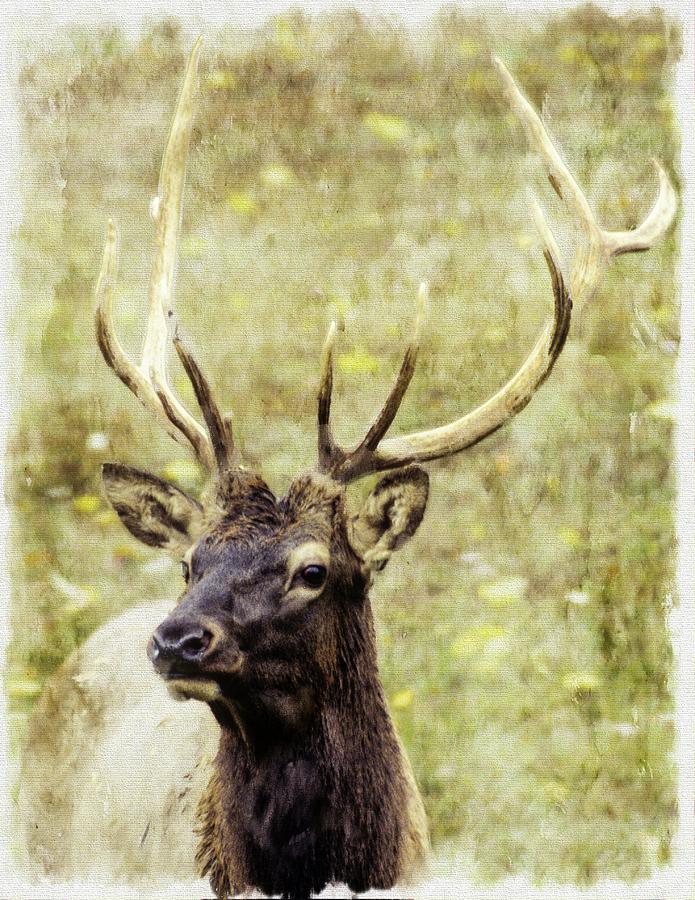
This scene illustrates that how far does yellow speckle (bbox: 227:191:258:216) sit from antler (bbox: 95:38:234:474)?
1.42 meters

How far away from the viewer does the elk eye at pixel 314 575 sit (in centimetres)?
381

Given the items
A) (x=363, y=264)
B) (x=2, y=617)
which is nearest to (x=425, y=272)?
(x=363, y=264)

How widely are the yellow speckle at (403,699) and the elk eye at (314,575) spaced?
2.07 m

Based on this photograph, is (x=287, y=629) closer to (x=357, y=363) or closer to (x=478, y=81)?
(x=357, y=363)

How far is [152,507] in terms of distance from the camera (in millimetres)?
4195

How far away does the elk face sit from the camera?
360cm

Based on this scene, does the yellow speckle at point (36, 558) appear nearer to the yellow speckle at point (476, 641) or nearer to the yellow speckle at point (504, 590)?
the yellow speckle at point (476, 641)

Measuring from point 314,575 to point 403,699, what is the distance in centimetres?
215

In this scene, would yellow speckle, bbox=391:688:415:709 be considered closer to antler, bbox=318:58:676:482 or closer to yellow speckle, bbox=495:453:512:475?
yellow speckle, bbox=495:453:512:475

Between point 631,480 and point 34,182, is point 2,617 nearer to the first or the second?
point 34,182

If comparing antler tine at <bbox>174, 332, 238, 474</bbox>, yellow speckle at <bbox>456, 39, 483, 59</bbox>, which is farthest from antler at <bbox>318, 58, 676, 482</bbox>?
yellow speckle at <bbox>456, 39, 483, 59</bbox>

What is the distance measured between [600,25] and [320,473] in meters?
3.03

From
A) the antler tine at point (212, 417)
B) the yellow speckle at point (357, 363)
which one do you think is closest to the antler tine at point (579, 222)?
the antler tine at point (212, 417)

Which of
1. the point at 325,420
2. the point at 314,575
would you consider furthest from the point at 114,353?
the point at 314,575
